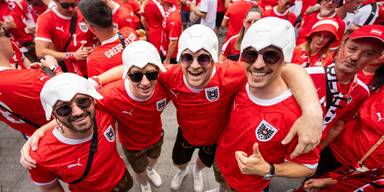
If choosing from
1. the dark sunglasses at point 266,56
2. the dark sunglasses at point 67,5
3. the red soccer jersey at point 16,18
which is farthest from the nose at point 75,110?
the red soccer jersey at point 16,18

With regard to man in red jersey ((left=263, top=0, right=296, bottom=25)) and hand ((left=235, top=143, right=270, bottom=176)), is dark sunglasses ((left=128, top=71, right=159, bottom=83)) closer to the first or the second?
hand ((left=235, top=143, right=270, bottom=176))

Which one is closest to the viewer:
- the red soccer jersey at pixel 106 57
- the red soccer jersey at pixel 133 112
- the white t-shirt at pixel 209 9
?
the red soccer jersey at pixel 133 112

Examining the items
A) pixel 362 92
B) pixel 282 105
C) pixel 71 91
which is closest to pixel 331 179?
pixel 362 92

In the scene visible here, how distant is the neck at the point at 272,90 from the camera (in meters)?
2.02

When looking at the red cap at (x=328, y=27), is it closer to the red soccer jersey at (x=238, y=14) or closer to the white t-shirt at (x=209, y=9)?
the red soccer jersey at (x=238, y=14)

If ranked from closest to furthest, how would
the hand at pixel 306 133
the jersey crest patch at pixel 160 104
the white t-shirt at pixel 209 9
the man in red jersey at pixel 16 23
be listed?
the hand at pixel 306 133
the jersey crest patch at pixel 160 104
the man in red jersey at pixel 16 23
the white t-shirt at pixel 209 9

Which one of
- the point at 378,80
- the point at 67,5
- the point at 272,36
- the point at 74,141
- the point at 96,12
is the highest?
the point at 272,36

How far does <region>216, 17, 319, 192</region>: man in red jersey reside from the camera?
1.85 metres

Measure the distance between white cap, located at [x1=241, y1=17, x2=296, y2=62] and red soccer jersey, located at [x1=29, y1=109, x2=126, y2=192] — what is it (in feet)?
5.32

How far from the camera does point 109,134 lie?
2498mm

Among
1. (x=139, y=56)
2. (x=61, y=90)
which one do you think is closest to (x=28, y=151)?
(x=61, y=90)

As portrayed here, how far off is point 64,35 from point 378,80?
4.47 m

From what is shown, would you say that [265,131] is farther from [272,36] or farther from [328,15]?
[328,15]

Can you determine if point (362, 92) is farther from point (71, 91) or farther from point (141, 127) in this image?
point (71, 91)
